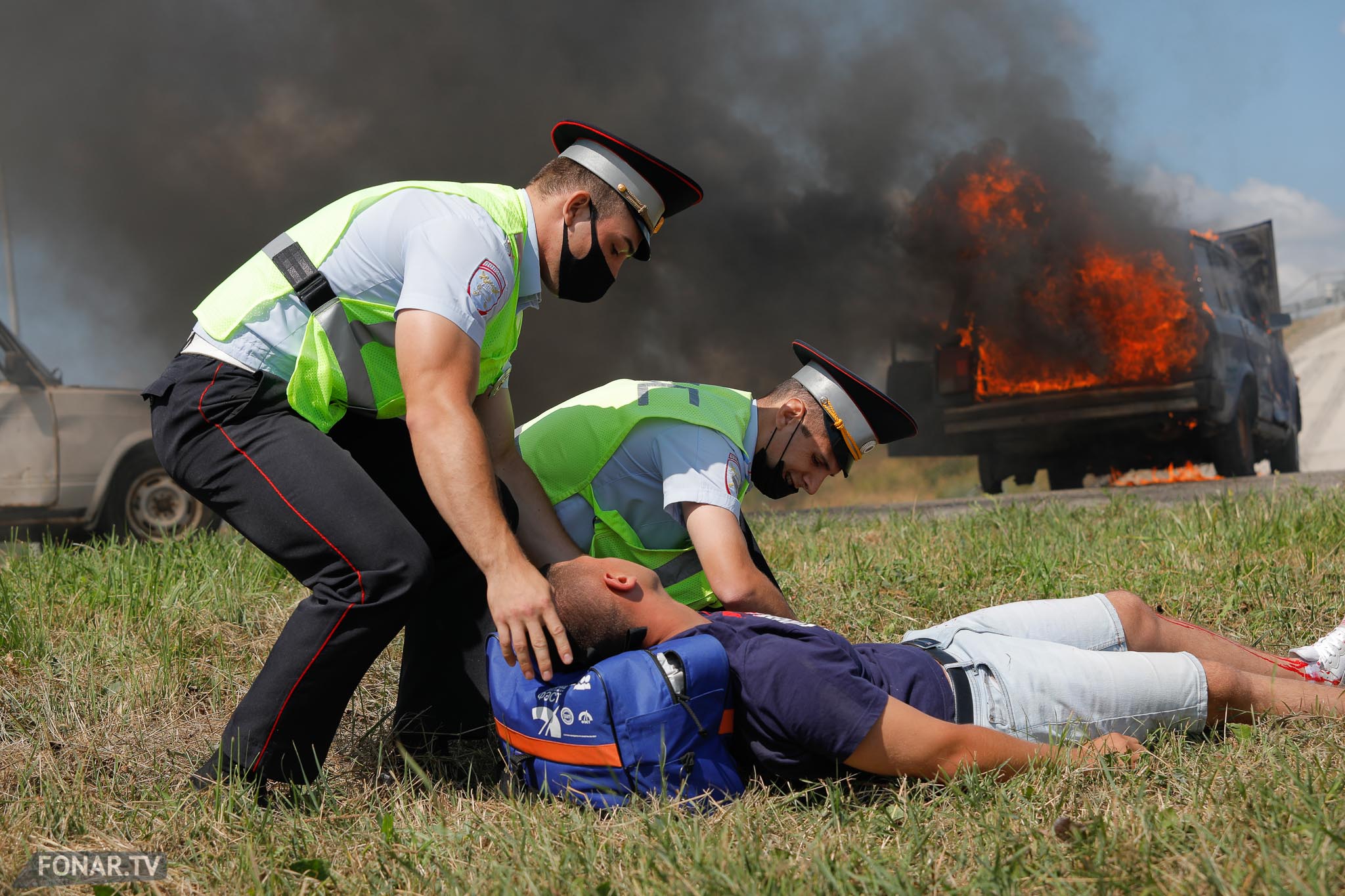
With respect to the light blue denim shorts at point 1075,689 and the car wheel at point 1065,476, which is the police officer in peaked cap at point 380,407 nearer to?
the light blue denim shorts at point 1075,689

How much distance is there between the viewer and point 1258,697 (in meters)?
2.64

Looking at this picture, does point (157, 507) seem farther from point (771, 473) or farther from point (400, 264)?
point (400, 264)

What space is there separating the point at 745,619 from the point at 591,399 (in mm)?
1083

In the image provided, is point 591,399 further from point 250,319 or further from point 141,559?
point 141,559

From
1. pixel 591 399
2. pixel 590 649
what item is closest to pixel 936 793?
pixel 590 649

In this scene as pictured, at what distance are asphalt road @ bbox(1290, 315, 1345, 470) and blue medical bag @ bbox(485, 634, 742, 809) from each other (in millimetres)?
19574

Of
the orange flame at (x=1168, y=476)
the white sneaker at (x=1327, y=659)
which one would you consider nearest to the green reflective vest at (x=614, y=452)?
the white sneaker at (x=1327, y=659)

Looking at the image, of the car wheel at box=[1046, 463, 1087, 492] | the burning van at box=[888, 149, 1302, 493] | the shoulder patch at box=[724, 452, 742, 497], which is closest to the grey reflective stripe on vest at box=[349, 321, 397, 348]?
the shoulder patch at box=[724, 452, 742, 497]

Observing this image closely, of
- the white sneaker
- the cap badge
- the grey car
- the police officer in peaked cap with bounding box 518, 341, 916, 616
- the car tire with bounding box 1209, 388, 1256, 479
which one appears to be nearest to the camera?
the police officer in peaked cap with bounding box 518, 341, 916, 616

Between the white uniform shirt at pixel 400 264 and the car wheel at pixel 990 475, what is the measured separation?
8227mm

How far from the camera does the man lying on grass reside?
222cm

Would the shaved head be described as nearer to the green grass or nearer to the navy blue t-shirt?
the navy blue t-shirt

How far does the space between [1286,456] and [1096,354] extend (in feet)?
12.1

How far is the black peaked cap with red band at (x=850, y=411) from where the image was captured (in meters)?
3.30
